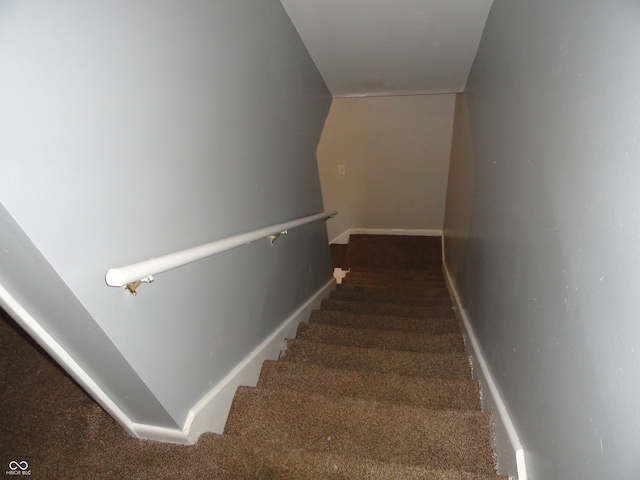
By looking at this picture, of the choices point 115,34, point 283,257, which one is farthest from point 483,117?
point 115,34

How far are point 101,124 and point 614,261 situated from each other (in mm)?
1043

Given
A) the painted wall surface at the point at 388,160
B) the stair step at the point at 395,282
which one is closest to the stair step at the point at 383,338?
the stair step at the point at 395,282

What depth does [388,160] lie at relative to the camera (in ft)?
15.1

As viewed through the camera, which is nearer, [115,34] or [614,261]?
[614,261]

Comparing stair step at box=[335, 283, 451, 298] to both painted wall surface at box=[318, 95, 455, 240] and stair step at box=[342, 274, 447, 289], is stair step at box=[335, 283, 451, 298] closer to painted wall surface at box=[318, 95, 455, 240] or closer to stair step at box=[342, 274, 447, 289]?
stair step at box=[342, 274, 447, 289]

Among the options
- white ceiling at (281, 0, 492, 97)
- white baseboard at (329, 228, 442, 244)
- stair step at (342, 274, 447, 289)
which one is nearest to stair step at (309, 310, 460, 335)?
stair step at (342, 274, 447, 289)

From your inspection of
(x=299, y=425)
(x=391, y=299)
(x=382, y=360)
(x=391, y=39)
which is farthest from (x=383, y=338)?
(x=391, y=39)

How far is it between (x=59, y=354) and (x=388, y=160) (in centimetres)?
423

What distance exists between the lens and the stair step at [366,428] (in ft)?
3.95

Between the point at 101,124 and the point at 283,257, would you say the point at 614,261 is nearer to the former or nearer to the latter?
the point at 101,124

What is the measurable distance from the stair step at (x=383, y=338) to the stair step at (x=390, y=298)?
0.85 metres

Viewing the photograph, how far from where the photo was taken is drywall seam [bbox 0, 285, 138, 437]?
0.83m

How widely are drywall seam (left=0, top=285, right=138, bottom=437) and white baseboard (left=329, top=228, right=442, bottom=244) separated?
4.58 meters

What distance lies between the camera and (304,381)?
1.57 m
